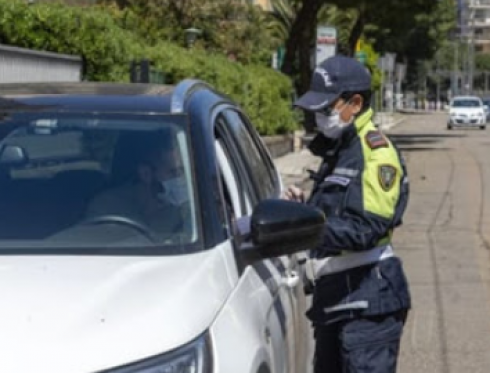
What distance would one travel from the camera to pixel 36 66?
603 inches

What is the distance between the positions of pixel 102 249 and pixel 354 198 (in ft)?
3.76

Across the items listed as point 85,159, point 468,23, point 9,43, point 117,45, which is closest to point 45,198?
point 85,159

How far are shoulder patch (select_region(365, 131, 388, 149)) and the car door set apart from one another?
22.1 inches

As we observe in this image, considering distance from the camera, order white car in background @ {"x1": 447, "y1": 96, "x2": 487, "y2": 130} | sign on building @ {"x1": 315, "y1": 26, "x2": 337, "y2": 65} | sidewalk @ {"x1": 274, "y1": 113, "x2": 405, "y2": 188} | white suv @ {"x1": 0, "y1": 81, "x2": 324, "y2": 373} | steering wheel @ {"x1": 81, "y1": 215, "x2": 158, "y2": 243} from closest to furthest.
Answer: white suv @ {"x1": 0, "y1": 81, "x2": 324, "y2": 373}
steering wheel @ {"x1": 81, "y1": 215, "x2": 158, "y2": 243}
sidewalk @ {"x1": 274, "y1": 113, "x2": 405, "y2": 188}
sign on building @ {"x1": 315, "y1": 26, "x2": 337, "y2": 65}
white car in background @ {"x1": 447, "y1": 96, "x2": 487, "y2": 130}

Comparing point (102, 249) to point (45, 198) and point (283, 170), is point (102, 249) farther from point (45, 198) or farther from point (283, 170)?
point (283, 170)

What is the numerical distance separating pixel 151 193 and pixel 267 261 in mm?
529

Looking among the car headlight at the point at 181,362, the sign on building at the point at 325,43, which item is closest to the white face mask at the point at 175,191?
the car headlight at the point at 181,362

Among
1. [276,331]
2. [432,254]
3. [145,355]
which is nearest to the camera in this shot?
[145,355]

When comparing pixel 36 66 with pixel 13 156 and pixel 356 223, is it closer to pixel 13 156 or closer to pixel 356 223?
pixel 13 156

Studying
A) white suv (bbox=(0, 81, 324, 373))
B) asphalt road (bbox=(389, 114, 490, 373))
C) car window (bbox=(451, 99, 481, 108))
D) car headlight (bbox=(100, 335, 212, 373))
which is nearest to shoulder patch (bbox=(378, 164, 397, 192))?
white suv (bbox=(0, 81, 324, 373))

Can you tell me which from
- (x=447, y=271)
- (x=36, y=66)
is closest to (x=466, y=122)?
(x=36, y=66)

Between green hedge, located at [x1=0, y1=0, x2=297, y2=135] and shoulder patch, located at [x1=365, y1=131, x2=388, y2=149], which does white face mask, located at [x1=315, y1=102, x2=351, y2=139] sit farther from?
green hedge, located at [x1=0, y1=0, x2=297, y2=135]

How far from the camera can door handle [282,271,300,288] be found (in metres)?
4.63

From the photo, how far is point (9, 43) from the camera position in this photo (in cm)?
1573
